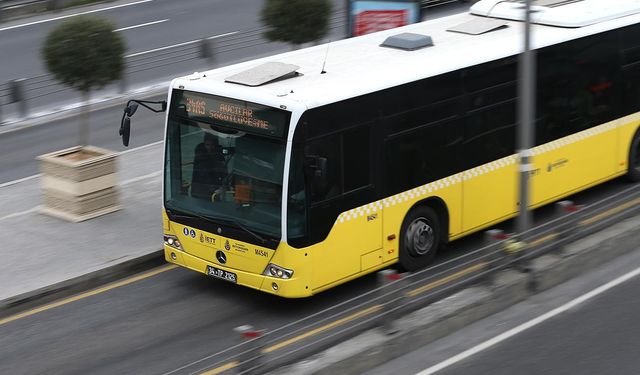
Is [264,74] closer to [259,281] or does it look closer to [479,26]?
[259,281]

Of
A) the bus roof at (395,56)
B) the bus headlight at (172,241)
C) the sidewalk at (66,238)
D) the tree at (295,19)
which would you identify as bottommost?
the sidewalk at (66,238)

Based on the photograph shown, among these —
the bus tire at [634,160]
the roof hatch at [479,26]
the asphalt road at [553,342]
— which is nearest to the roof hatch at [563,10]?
the roof hatch at [479,26]

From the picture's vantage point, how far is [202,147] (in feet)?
44.6

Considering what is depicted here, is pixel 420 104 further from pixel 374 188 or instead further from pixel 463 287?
pixel 463 287

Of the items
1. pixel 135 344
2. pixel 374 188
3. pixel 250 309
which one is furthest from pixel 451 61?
pixel 135 344

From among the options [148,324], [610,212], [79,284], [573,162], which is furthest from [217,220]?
[573,162]

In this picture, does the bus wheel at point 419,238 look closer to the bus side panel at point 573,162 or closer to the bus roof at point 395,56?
the bus roof at point 395,56

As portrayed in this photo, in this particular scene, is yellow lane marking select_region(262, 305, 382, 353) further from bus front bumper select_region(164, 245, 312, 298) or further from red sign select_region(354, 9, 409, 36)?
red sign select_region(354, 9, 409, 36)

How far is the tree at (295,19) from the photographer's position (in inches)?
Answer: 914

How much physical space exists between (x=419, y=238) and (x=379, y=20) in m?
6.34

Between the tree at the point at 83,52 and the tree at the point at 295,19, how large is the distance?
6702mm

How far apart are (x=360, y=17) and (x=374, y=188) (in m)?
6.89

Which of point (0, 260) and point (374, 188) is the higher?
point (374, 188)

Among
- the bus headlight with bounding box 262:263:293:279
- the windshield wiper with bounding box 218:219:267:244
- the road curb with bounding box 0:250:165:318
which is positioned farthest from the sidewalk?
the bus headlight with bounding box 262:263:293:279
